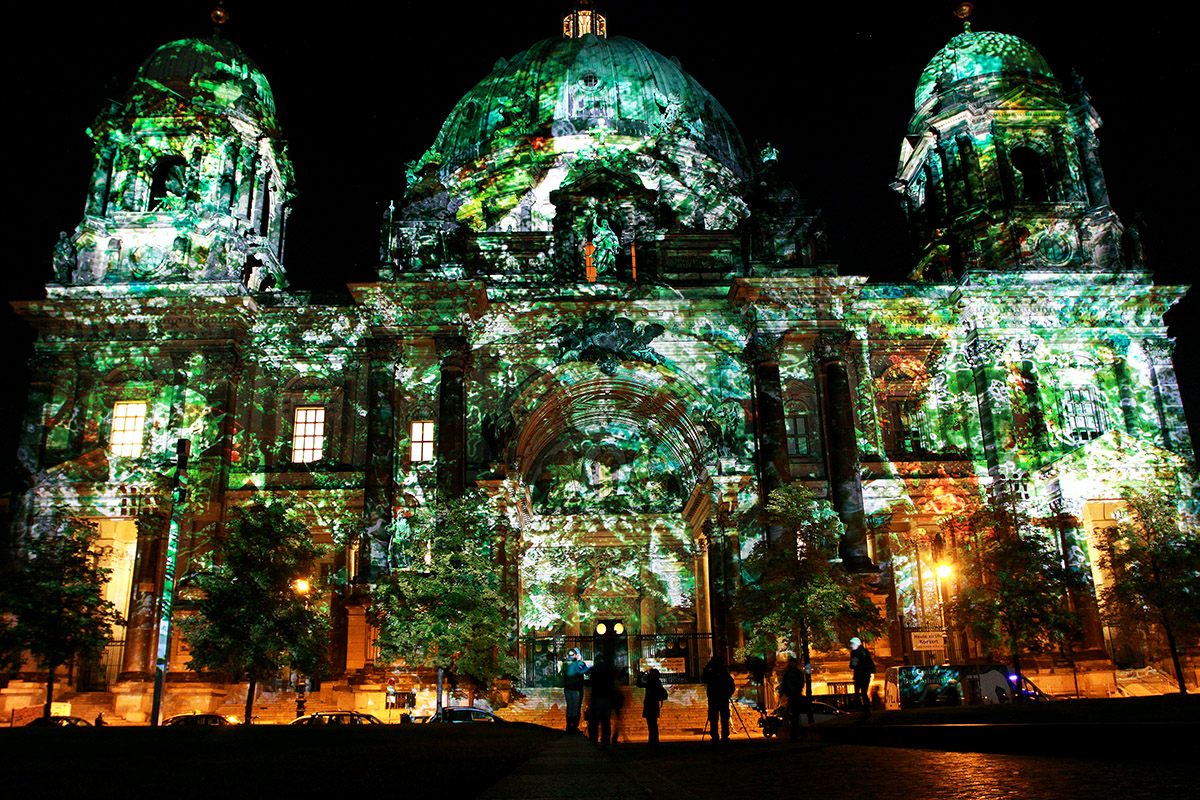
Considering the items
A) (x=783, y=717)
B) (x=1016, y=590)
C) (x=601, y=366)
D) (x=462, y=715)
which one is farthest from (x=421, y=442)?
(x=1016, y=590)

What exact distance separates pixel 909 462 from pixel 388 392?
19695 millimetres

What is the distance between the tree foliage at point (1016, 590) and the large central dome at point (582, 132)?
1846 cm

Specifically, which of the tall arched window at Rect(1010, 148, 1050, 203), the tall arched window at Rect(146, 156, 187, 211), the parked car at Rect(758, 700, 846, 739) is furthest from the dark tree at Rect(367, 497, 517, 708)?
the tall arched window at Rect(1010, 148, 1050, 203)

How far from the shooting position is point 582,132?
46781 millimetres

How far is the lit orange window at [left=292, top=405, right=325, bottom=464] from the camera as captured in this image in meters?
36.7

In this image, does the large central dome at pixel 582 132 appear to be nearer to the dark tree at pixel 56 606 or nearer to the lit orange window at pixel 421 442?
the lit orange window at pixel 421 442

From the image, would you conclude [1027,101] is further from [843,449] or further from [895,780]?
[895,780]

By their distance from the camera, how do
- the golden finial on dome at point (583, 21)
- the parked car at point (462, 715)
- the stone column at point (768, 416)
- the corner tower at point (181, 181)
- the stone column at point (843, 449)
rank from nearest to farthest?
the parked car at point (462, 715), the stone column at point (843, 449), the stone column at point (768, 416), the corner tower at point (181, 181), the golden finial on dome at point (583, 21)

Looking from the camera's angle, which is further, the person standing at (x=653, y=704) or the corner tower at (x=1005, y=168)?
the corner tower at (x=1005, y=168)

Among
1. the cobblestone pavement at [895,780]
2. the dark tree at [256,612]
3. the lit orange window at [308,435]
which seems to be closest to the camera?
the cobblestone pavement at [895,780]

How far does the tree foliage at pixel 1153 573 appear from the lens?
98.0 feet

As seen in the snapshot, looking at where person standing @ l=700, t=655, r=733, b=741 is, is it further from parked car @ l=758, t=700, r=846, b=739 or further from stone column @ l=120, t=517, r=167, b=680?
stone column @ l=120, t=517, r=167, b=680

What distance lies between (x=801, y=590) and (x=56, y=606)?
2235 centimetres

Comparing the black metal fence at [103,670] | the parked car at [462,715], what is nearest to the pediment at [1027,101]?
the parked car at [462,715]
